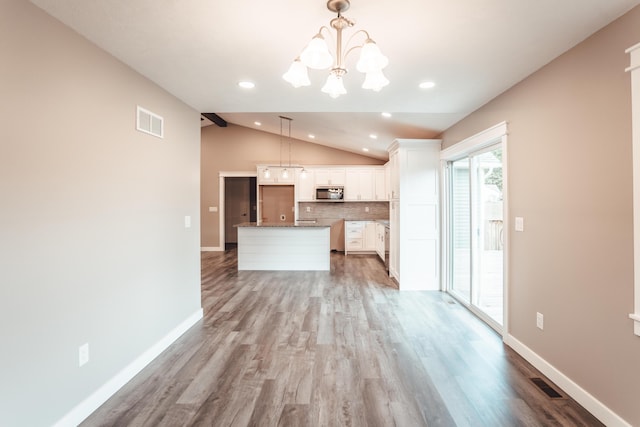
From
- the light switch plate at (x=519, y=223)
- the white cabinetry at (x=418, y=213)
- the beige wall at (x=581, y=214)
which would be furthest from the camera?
the white cabinetry at (x=418, y=213)

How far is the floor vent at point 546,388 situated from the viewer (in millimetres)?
2088

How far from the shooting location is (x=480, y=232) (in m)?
3.64

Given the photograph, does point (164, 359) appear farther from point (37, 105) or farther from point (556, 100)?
point (556, 100)

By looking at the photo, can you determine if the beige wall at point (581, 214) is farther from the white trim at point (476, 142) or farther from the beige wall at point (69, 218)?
the beige wall at point (69, 218)

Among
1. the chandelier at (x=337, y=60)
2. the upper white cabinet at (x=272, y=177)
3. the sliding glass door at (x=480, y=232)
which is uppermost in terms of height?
the upper white cabinet at (x=272, y=177)

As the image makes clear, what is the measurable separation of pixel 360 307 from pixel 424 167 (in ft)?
7.54

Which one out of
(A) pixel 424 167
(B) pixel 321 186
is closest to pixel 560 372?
(A) pixel 424 167

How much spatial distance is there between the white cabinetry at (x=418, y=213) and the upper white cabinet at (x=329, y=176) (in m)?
3.60

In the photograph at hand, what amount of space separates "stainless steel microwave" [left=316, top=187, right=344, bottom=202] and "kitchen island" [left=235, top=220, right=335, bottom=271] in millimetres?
2057

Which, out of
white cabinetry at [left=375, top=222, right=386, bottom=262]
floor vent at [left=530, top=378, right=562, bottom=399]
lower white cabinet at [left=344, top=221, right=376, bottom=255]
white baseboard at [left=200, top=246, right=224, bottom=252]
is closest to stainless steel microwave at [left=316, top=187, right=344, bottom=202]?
lower white cabinet at [left=344, top=221, right=376, bottom=255]

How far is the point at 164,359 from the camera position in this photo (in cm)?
263

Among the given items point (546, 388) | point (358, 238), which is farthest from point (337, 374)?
point (358, 238)

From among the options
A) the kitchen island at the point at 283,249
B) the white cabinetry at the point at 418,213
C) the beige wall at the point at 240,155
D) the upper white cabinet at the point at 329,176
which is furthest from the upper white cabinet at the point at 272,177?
the white cabinetry at the point at 418,213

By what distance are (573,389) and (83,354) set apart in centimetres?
322
